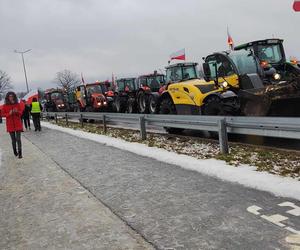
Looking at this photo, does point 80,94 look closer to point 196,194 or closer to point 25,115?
point 25,115

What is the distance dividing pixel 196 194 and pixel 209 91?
18.9ft

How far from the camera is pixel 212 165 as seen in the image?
7.27 metres

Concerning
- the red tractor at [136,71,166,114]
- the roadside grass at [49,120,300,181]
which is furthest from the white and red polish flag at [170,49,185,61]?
the roadside grass at [49,120,300,181]

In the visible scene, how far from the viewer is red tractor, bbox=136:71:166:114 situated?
18948 mm

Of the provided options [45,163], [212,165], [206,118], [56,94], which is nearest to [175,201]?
[212,165]

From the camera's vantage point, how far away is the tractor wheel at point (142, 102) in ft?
65.9

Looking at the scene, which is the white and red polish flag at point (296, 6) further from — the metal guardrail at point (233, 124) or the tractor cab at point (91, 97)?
the tractor cab at point (91, 97)

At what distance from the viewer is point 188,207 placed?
512cm

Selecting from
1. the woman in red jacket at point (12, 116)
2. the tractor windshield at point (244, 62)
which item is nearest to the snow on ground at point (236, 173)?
the tractor windshield at point (244, 62)

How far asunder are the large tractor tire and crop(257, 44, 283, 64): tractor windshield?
4.35 metres

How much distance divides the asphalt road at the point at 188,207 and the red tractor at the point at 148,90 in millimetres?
10822

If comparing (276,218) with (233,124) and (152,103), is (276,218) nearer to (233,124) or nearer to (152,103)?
(233,124)

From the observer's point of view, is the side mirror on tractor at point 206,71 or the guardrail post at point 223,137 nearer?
the guardrail post at point 223,137

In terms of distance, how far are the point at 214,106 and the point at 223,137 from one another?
7.55 ft
